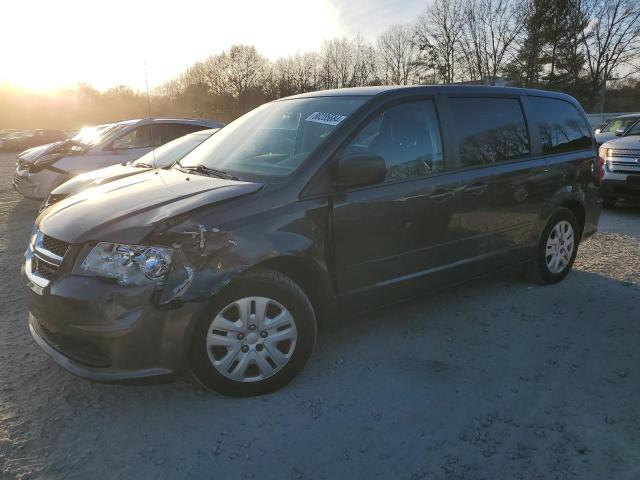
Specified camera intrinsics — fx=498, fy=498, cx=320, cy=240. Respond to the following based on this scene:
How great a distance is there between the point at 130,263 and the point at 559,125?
13.3 ft

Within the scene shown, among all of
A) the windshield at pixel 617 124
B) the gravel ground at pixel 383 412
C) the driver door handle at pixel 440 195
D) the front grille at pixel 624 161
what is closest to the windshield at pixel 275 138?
the driver door handle at pixel 440 195

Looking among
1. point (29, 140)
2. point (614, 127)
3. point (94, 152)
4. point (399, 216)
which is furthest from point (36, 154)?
point (29, 140)

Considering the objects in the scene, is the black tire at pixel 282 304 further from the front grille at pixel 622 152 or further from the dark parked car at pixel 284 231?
the front grille at pixel 622 152

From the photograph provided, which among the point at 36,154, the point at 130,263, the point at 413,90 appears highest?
the point at 413,90

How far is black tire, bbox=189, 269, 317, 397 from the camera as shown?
2.71 metres

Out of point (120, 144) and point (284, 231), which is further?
point (120, 144)

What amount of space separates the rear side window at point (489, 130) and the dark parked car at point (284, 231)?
0.05ft

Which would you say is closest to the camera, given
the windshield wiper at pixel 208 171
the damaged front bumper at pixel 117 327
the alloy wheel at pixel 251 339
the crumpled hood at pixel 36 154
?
the damaged front bumper at pixel 117 327

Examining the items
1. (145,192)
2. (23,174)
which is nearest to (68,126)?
(23,174)

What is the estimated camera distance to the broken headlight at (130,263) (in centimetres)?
255

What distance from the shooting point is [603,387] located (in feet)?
9.94

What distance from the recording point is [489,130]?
159 inches

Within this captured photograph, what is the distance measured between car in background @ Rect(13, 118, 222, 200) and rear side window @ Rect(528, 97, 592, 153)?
6.49m

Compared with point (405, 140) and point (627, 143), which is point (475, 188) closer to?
point (405, 140)
